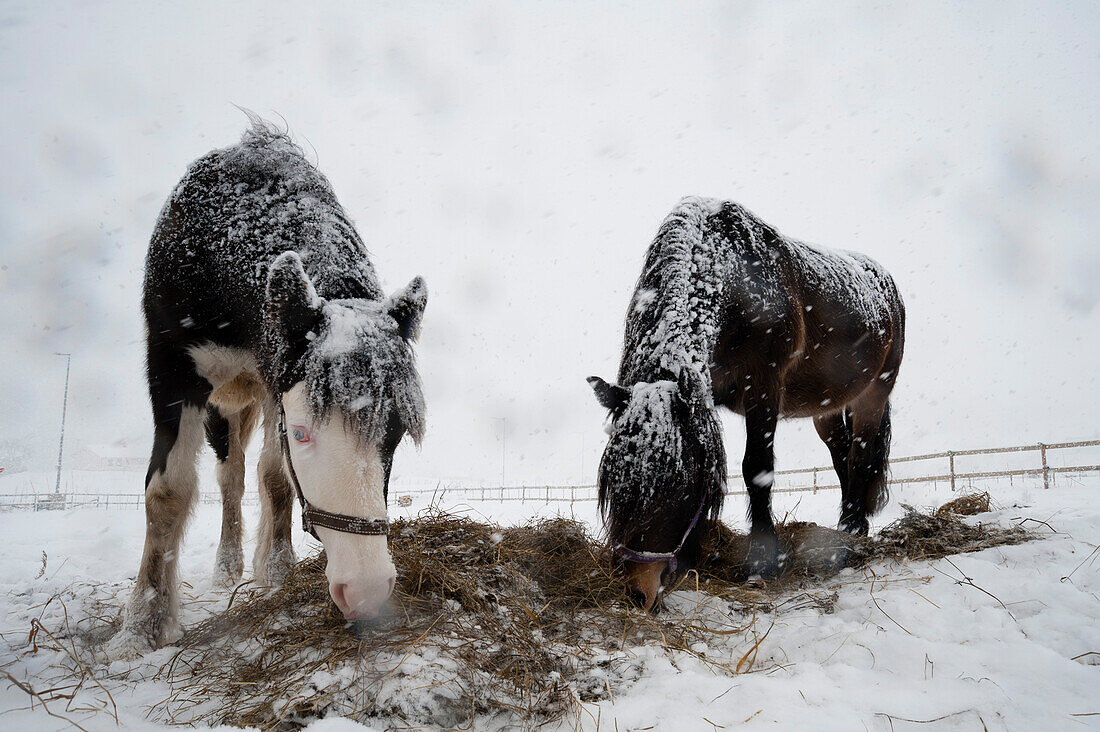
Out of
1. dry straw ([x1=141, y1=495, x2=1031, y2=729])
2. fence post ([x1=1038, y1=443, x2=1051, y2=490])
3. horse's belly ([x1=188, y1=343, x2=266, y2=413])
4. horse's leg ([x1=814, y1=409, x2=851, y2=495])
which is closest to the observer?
dry straw ([x1=141, y1=495, x2=1031, y2=729])

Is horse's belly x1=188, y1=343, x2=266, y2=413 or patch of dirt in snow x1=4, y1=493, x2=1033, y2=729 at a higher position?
horse's belly x1=188, y1=343, x2=266, y2=413

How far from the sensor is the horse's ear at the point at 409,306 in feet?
7.84

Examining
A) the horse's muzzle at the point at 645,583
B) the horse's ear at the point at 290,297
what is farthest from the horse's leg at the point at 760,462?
the horse's ear at the point at 290,297

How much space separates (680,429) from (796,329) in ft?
5.76

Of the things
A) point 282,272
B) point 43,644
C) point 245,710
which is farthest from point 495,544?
point 43,644

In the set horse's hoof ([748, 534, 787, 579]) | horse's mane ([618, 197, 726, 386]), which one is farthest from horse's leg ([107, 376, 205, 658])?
horse's hoof ([748, 534, 787, 579])

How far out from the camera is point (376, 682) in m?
1.73

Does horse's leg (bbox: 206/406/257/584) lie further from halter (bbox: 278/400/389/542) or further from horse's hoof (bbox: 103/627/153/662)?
halter (bbox: 278/400/389/542)

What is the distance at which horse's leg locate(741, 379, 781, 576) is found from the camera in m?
3.49

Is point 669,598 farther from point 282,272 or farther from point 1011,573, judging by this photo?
point 282,272

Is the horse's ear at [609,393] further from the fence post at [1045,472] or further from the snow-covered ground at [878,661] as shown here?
the fence post at [1045,472]

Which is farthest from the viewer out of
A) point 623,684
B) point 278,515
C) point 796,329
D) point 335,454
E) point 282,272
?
point 796,329

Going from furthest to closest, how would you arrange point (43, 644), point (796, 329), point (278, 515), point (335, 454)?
point (796, 329), point (278, 515), point (43, 644), point (335, 454)

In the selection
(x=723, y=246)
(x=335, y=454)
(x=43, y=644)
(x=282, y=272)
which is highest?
(x=723, y=246)
